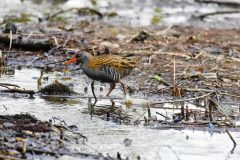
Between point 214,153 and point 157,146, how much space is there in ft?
1.87

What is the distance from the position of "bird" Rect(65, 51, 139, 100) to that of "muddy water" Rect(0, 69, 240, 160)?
46 cm

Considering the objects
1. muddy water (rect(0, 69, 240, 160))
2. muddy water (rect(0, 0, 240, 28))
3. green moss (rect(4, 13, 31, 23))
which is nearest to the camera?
muddy water (rect(0, 69, 240, 160))

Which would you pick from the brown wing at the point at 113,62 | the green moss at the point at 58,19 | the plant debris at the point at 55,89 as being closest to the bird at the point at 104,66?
the brown wing at the point at 113,62

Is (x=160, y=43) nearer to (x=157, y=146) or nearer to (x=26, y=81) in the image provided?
(x=26, y=81)

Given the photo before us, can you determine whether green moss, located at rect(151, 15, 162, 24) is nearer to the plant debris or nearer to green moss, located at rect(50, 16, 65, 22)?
green moss, located at rect(50, 16, 65, 22)

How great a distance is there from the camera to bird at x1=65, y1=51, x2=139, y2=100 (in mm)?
9891

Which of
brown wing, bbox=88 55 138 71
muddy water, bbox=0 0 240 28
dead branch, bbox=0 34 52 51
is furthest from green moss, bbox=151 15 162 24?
brown wing, bbox=88 55 138 71

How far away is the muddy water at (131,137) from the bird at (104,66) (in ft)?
1.51

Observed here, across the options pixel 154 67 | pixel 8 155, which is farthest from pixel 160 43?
pixel 8 155

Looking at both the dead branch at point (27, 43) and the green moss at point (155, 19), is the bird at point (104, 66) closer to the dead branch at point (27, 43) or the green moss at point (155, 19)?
the dead branch at point (27, 43)

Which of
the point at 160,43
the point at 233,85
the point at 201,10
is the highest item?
the point at 201,10

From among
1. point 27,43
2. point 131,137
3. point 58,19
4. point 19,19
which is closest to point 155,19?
point 58,19

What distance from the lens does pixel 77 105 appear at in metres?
9.54

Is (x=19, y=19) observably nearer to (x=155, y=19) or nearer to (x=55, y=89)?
(x=155, y=19)
